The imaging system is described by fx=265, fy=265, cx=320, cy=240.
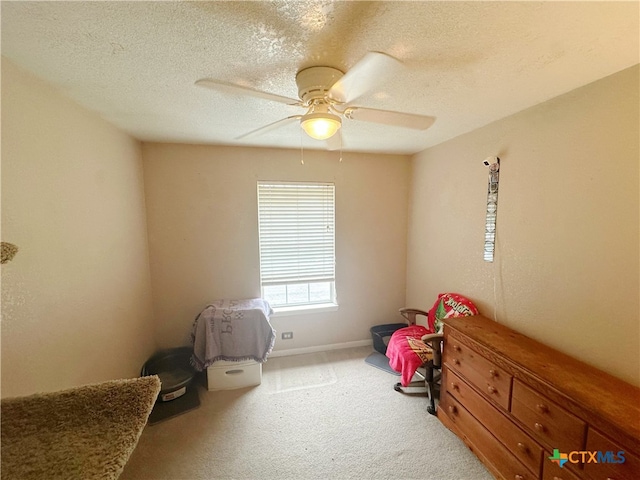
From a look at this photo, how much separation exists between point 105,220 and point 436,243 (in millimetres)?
2941

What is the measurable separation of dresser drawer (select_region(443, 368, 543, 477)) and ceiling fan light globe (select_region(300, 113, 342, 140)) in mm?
1932

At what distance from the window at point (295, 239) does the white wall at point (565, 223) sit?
1387 mm

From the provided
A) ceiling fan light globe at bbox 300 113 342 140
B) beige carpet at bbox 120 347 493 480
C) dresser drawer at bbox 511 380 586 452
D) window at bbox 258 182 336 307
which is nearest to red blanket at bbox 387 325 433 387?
beige carpet at bbox 120 347 493 480

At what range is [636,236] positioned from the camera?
131 centimetres

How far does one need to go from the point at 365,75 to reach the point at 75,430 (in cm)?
154

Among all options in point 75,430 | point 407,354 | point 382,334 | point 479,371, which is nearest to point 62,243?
point 75,430

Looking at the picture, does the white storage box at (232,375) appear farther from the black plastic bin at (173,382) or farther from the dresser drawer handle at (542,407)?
the dresser drawer handle at (542,407)

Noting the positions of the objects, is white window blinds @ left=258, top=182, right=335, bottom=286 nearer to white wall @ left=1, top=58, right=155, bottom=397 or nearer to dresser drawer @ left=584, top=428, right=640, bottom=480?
white wall @ left=1, top=58, right=155, bottom=397

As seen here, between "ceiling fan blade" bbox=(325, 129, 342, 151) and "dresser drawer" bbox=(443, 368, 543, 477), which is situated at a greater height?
"ceiling fan blade" bbox=(325, 129, 342, 151)

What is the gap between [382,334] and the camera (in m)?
3.20

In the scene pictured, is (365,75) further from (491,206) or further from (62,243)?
(62,243)

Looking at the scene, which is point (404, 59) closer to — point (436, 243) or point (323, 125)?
point (323, 125)

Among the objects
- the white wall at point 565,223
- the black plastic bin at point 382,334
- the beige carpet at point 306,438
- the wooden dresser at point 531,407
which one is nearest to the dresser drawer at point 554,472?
the wooden dresser at point 531,407

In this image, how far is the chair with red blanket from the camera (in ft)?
7.22
